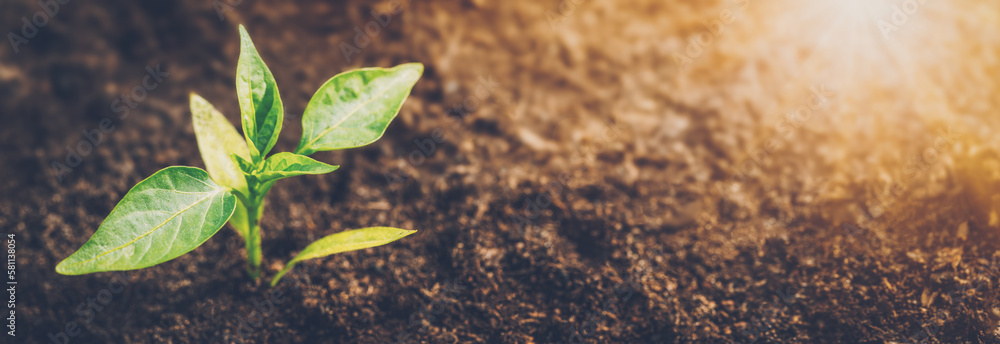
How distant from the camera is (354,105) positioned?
858 mm

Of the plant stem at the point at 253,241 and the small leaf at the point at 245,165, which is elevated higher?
the small leaf at the point at 245,165

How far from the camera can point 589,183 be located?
1.20 metres

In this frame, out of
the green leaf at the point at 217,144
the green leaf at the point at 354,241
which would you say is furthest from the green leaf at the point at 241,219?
the green leaf at the point at 354,241

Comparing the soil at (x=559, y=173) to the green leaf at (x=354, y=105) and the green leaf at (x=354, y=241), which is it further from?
the green leaf at (x=354, y=105)

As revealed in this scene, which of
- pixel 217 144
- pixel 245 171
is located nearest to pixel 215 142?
pixel 217 144

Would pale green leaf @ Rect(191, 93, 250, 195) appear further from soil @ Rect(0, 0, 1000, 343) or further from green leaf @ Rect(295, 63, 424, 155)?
soil @ Rect(0, 0, 1000, 343)

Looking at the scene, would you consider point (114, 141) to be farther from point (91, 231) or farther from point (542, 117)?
point (542, 117)

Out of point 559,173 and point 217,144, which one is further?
point 559,173

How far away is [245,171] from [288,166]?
0.09 metres

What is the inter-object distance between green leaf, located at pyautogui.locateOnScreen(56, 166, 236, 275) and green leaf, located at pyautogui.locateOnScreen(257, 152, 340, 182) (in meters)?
0.06

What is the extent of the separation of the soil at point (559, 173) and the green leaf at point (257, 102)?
0.33 m

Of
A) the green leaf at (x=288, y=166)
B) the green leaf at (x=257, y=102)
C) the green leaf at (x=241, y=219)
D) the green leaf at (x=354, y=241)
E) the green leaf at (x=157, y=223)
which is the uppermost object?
the green leaf at (x=257, y=102)

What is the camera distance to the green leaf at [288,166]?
765 mm

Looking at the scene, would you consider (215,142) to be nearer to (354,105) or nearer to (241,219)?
(241,219)
